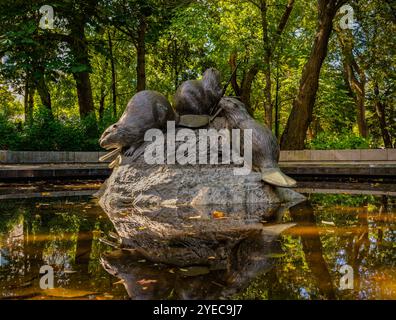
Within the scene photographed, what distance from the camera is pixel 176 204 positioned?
20.2ft

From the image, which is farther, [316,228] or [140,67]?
[140,67]

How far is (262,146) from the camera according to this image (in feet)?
21.3

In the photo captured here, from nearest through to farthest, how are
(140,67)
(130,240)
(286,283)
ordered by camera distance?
(286,283) → (130,240) → (140,67)

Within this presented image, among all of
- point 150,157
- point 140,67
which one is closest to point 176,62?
point 140,67

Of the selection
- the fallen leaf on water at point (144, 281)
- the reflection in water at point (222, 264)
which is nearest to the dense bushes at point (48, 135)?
the reflection in water at point (222, 264)

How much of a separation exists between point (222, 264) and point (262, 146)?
11.6 feet

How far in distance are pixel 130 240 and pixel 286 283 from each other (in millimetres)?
1803

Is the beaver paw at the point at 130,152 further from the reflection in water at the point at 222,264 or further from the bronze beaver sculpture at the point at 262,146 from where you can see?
the reflection in water at the point at 222,264

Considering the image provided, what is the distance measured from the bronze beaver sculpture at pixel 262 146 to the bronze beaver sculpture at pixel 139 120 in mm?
954

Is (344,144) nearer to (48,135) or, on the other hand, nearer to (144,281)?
(48,135)

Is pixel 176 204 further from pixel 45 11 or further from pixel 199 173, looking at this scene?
pixel 45 11

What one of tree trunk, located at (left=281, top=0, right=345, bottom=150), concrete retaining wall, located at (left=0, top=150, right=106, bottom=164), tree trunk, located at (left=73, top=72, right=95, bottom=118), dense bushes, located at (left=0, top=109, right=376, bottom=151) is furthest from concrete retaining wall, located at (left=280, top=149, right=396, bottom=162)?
tree trunk, located at (left=73, top=72, right=95, bottom=118)

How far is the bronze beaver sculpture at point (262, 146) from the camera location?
6082 mm

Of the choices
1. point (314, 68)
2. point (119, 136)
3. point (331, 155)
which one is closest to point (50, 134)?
point (119, 136)
